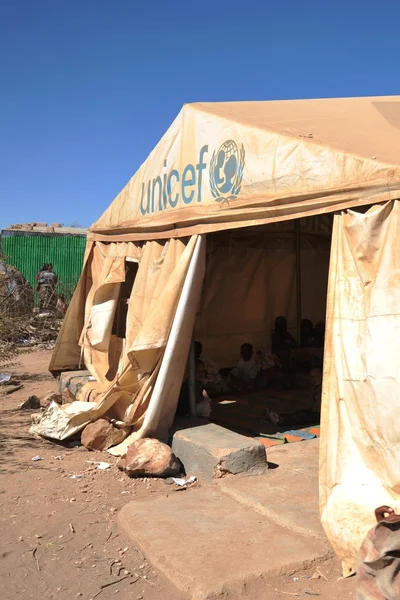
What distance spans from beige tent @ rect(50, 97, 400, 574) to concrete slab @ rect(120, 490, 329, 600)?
349 mm

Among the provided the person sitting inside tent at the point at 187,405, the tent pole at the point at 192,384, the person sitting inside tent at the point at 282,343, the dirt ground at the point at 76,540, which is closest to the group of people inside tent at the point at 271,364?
the person sitting inside tent at the point at 282,343

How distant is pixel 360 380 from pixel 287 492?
130 cm

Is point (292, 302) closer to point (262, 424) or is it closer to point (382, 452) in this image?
point (262, 424)

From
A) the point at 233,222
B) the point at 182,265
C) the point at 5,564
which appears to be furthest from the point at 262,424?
the point at 5,564

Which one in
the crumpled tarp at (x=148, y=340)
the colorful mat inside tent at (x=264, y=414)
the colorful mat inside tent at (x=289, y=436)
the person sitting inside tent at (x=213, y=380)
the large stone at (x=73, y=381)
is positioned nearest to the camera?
the crumpled tarp at (x=148, y=340)

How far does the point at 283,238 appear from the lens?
916cm

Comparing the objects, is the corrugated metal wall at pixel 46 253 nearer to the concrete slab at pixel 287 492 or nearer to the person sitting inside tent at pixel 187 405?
the person sitting inside tent at pixel 187 405

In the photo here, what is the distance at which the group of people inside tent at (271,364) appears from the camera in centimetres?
794

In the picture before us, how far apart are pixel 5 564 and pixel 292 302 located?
6831mm

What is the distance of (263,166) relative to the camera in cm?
455

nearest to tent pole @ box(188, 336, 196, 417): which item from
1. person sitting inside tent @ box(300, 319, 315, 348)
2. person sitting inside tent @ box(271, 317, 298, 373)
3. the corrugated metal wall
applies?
person sitting inside tent @ box(271, 317, 298, 373)

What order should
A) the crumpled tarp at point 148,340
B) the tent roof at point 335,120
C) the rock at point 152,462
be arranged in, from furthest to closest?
the crumpled tarp at point 148,340, the rock at point 152,462, the tent roof at point 335,120

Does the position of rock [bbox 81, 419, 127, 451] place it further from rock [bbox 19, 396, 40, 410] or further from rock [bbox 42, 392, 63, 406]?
rock [bbox 19, 396, 40, 410]

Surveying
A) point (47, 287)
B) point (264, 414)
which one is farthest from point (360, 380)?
point (47, 287)
